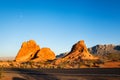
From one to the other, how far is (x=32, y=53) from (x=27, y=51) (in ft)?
8.88

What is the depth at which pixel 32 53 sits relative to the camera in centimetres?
10400

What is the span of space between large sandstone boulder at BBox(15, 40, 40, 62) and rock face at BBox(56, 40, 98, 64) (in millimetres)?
21964

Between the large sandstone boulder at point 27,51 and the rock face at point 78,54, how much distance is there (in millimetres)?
21964

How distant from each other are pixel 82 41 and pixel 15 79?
64682 mm

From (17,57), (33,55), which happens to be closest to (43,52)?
(33,55)

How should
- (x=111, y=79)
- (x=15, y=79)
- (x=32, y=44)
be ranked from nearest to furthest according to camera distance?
(x=111, y=79) → (x=15, y=79) → (x=32, y=44)

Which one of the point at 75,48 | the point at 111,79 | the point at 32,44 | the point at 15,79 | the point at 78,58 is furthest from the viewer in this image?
the point at 32,44

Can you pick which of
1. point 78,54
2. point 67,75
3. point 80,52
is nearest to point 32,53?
point 78,54

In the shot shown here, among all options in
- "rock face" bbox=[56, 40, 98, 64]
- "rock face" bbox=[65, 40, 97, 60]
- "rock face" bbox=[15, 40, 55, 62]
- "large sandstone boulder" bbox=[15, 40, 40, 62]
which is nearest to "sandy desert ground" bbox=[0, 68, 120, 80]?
"rock face" bbox=[56, 40, 98, 64]

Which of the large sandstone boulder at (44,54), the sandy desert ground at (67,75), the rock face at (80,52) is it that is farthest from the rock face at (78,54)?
the sandy desert ground at (67,75)

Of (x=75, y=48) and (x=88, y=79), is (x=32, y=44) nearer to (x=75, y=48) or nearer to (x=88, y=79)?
(x=75, y=48)

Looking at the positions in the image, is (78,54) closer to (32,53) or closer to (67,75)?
(32,53)

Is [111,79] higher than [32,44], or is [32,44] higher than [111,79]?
[32,44]

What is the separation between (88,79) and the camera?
74.4 feet
